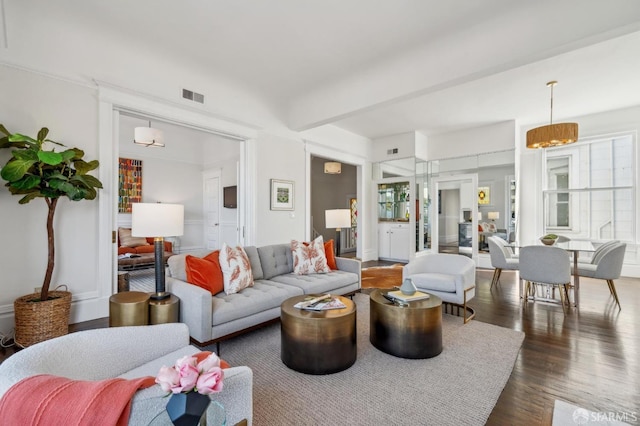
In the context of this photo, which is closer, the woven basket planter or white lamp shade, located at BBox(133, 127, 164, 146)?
the woven basket planter

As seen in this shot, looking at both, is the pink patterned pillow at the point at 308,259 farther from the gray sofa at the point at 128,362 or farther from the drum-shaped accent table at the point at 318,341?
the gray sofa at the point at 128,362

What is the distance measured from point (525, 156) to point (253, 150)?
6041mm

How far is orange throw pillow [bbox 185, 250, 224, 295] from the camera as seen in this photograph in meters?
2.76

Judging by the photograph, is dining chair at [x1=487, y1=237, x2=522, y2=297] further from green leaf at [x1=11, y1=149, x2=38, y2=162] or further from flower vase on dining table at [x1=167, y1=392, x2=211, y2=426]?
green leaf at [x1=11, y1=149, x2=38, y2=162]

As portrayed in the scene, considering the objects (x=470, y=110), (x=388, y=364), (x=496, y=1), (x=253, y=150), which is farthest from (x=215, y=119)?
(x=470, y=110)

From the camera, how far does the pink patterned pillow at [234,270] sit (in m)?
2.95

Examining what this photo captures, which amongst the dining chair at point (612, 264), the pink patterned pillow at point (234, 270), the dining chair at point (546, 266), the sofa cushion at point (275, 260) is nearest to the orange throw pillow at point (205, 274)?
the pink patterned pillow at point (234, 270)

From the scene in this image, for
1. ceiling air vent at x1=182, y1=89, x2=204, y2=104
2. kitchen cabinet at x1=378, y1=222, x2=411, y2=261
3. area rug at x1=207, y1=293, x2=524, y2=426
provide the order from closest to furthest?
1. area rug at x1=207, y1=293, x2=524, y2=426
2. ceiling air vent at x1=182, y1=89, x2=204, y2=104
3. kitchen cabinet at x1=378, y1=222, x2=411, y2=261

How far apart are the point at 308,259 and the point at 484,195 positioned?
501 centimetres

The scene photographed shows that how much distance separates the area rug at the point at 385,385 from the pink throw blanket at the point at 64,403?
1100 millimetres

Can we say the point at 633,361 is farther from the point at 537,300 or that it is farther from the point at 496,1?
the point at 496,1

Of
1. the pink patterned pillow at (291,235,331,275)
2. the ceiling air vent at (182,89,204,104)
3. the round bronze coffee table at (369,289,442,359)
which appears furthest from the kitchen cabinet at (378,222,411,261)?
the ceiling air vent at (182,89,204,104)

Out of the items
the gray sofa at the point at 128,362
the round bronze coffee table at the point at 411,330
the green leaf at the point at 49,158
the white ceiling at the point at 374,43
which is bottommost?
the round bronze coffee table at the point at 411,330

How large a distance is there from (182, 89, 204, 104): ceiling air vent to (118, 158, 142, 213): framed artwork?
12.2 ft
